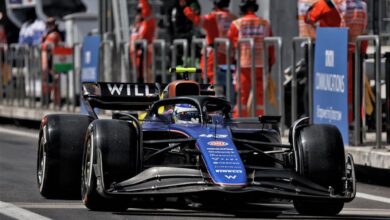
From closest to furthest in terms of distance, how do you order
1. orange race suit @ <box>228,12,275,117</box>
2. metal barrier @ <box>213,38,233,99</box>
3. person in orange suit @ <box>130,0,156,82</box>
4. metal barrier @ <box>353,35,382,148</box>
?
metal barrier @ <box>353,35,382,148</box> < orange race suit @ <box>228,12,275,117</box> < metal barrier @ <box>213,38,233,99</box> < person in orange suit @ <box>130,0,156,82</box>

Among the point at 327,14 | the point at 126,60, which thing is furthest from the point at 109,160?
the point at 126,60

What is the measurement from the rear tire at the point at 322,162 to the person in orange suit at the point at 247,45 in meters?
7.02

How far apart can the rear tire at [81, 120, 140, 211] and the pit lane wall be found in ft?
16.6

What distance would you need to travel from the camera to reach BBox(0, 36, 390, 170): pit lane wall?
58.6 feet

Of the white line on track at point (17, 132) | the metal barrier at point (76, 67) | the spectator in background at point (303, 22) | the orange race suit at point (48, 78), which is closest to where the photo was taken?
the spectator in background at point (303, 22)

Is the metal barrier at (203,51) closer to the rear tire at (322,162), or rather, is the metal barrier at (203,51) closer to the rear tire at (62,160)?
the rear tire at (62,160)

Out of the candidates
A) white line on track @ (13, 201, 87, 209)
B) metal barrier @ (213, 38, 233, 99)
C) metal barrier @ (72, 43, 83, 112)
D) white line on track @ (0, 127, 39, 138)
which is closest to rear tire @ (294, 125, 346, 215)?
white line on track @ (13, 201, 87, 209)

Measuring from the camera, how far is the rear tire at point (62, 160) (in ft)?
39.3

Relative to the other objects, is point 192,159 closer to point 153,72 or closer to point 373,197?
point 373,197

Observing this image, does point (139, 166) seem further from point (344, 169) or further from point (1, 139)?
point (1, 139)

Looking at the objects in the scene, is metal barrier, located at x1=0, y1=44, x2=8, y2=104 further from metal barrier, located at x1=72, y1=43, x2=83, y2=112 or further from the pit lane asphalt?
the pit lane asphalt

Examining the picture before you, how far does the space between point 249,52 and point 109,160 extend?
25.2 feet

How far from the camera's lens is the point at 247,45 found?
18.2 metres

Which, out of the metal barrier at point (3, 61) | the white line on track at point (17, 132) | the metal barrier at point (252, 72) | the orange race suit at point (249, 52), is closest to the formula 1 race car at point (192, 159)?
the metal barrier at point (252, 72)
